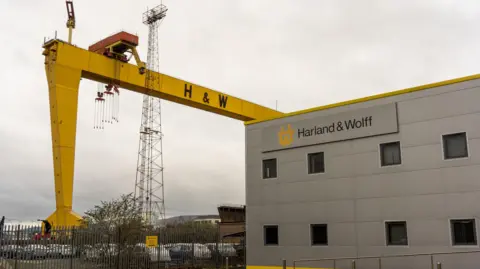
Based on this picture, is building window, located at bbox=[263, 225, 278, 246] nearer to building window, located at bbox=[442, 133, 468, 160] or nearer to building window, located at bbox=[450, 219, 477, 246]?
building window, located at bbox=[450, 219, 477, 246]

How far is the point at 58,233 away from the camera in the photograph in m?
21.1

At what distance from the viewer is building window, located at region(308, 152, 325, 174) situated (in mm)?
20125

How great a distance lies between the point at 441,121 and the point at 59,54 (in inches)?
733

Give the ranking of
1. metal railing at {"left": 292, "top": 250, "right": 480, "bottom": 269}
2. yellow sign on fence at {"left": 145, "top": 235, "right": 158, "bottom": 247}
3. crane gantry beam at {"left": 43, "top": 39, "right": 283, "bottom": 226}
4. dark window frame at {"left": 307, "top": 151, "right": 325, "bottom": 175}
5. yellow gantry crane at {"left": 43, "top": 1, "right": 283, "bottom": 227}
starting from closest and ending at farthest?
metal railing at {"left": 292, "top": 250, "right": 480, "bottom": 269} → dark window frame at {"left": 307, "top": 151, "right": 325, "bottom": 175} → yellow sign on fence at {"left": 145, "top": 235, "right": 158, "bottom": 247} → crane gantry beam at {"left": 43, "top": 39, "right": 283, "bottom": 226} → yellow gantry crane at {"left": 43, "top": 1, "right": 283, "bottom": 227}

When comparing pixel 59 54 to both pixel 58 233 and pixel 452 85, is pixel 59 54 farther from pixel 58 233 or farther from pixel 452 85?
pixel 452 85

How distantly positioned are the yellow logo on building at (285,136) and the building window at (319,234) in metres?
3.75

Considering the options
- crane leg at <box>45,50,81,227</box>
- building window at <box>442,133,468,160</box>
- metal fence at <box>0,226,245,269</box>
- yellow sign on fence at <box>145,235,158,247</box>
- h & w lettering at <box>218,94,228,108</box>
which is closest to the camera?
building window at <box>442,133,468,160</box>

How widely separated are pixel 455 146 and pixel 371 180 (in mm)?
3224

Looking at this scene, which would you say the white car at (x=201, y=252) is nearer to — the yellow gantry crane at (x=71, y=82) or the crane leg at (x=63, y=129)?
the crane leg at (x=63, y=129)

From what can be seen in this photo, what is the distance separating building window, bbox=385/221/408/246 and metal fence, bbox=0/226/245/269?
11.8 m

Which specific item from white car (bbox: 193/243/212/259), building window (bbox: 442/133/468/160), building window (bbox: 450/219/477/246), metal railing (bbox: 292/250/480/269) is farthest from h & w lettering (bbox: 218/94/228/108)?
building window (bbox: 450/219/477/246)

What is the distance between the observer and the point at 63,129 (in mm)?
25422

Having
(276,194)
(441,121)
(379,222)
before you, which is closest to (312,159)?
(276,194)

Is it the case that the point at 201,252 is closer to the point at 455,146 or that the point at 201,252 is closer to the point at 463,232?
the point at 463,232
